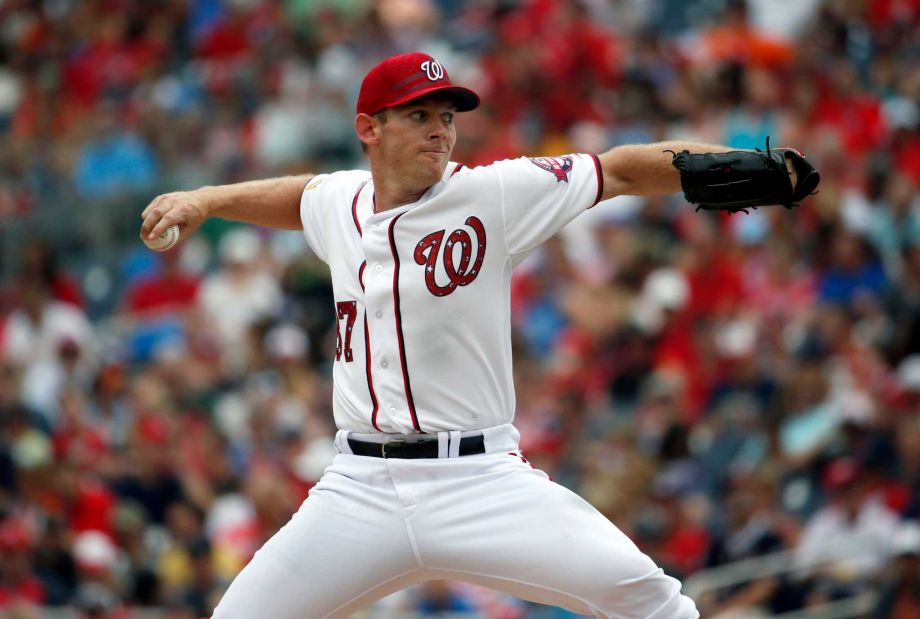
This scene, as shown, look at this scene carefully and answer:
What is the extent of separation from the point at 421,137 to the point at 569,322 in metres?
5.62

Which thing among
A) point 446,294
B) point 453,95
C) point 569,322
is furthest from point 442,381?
point 569,322

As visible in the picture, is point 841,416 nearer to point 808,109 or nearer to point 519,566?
point 808,109

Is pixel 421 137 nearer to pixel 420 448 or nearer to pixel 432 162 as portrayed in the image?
pixel 432 162

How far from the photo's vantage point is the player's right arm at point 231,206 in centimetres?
468

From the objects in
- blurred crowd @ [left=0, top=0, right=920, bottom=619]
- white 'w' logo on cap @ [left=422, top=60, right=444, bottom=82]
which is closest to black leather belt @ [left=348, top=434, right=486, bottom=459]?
white 'w' logo on cap @ [left=422, top=60, right=444, bottom=82]

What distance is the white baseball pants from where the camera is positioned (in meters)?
4.53

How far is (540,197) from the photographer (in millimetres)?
4801

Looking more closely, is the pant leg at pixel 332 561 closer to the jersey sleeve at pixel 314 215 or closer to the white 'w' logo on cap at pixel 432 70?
the jersey sleeve at pixel 314 215

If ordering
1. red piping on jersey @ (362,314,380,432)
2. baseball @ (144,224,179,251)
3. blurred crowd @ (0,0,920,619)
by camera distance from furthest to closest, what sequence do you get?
blurred crowd @ (0,0,920,619) → red piping on jersey @ (362,314,380,432) → baseball @ (144,224,179,251)

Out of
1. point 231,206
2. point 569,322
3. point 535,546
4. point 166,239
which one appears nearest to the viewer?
point 535,546

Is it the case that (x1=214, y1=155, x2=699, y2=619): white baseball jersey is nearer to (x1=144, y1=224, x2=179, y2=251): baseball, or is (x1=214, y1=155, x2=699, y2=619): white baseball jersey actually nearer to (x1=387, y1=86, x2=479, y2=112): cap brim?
(x1=387, y1=86, x2=479, y2=112): cap brim

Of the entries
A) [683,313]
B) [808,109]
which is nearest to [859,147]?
[808,109]

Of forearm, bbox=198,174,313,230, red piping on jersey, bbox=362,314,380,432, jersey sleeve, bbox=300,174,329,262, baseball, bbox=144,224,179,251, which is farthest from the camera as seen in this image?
jersey sleeve, bbox=300,174,329,262

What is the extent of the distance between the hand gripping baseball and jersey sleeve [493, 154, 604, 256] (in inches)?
Result: 38.4
